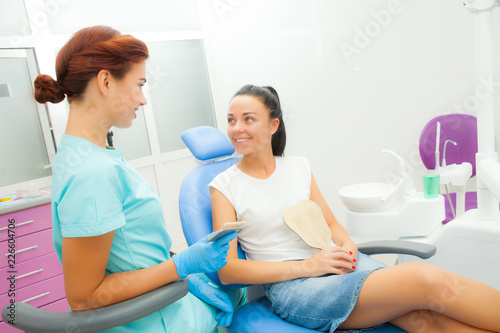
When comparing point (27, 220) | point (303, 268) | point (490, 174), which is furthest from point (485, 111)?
point (27, 220)

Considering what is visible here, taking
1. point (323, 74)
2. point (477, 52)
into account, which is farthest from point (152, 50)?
point (477, 52)

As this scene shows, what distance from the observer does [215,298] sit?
3.93ft

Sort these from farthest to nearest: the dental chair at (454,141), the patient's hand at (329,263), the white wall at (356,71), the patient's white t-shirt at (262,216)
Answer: the white wall at (356,71)
the dental chair at (454,141)
the patient's white t-shirt at (262,216)
the patient's hand at (329,263)

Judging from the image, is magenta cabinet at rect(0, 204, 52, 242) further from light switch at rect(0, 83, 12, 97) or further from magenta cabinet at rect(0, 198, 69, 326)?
light switch at rect(0, 83, 12, 97)

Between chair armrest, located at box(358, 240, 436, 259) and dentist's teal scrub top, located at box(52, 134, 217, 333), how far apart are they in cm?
67

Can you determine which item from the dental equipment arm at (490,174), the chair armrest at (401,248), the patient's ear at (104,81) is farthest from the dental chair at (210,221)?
the patient's ear at (104,81)

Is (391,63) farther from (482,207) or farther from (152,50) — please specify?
(152,50)

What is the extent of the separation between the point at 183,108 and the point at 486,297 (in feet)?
10.6

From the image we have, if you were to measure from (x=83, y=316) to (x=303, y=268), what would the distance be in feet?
2.25

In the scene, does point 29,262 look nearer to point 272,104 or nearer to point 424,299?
point 272,104

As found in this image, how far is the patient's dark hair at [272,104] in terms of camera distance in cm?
155

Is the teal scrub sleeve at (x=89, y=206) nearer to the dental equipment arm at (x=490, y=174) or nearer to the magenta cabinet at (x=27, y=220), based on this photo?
the dental equipment arm at (x=490, y=174)

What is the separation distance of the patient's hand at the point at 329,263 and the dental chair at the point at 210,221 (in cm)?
19

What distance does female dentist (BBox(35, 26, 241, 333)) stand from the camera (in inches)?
35.1
